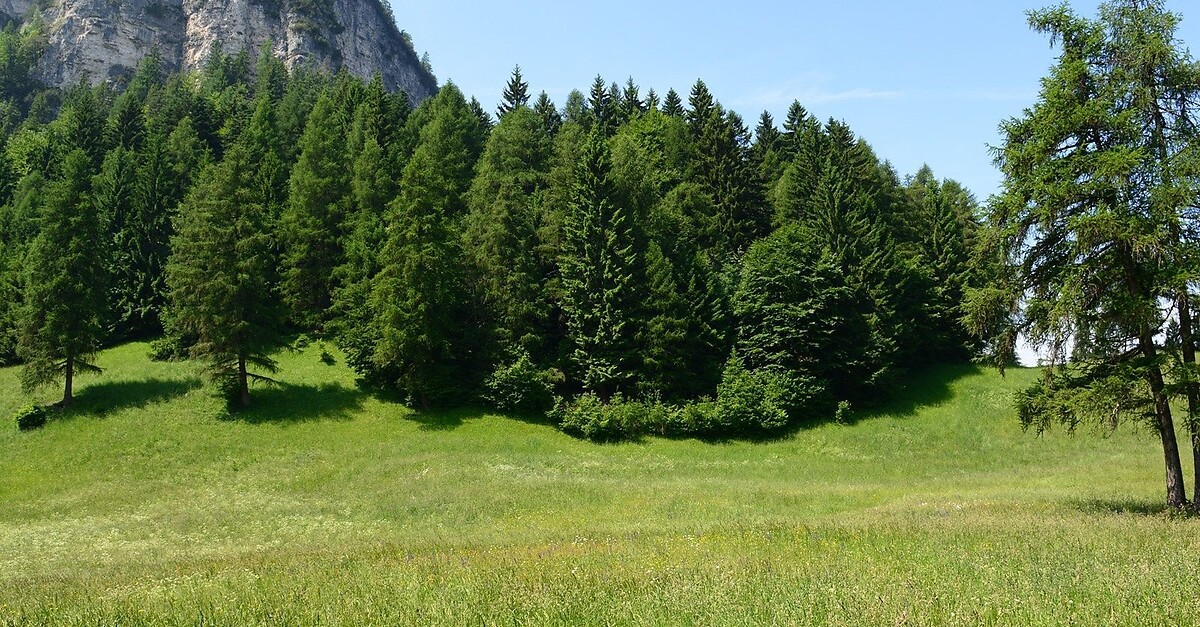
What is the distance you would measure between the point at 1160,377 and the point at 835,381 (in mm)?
31740

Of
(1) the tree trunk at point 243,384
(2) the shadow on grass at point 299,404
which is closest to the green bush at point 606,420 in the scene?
→ (2) the shadow on grass at point 299,404

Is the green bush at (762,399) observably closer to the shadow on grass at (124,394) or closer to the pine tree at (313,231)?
the pine tree at (313,231)

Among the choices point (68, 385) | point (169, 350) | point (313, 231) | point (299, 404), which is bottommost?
point (299, 404)

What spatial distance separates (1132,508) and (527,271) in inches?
1495

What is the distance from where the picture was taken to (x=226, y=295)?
43.0m

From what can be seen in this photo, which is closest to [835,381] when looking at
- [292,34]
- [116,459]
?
[116,459]

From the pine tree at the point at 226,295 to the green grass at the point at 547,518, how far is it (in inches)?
93.7

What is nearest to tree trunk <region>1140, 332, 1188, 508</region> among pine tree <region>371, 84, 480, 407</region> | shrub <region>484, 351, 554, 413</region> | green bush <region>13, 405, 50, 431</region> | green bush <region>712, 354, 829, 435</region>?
green bush <region>712, 354, 829, 435</region>

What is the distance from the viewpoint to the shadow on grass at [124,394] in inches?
1650

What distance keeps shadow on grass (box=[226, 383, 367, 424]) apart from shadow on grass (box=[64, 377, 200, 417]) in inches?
180

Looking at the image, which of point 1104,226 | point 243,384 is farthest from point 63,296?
point 1104,226

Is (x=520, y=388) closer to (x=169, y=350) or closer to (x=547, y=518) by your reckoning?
(x=547, y=518)

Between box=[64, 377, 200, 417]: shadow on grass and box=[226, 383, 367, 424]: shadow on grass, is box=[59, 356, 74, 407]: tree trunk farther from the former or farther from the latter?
box=[226, 383, 367, 424]: shadow on grass

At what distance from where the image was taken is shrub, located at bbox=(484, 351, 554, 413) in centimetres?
4481
